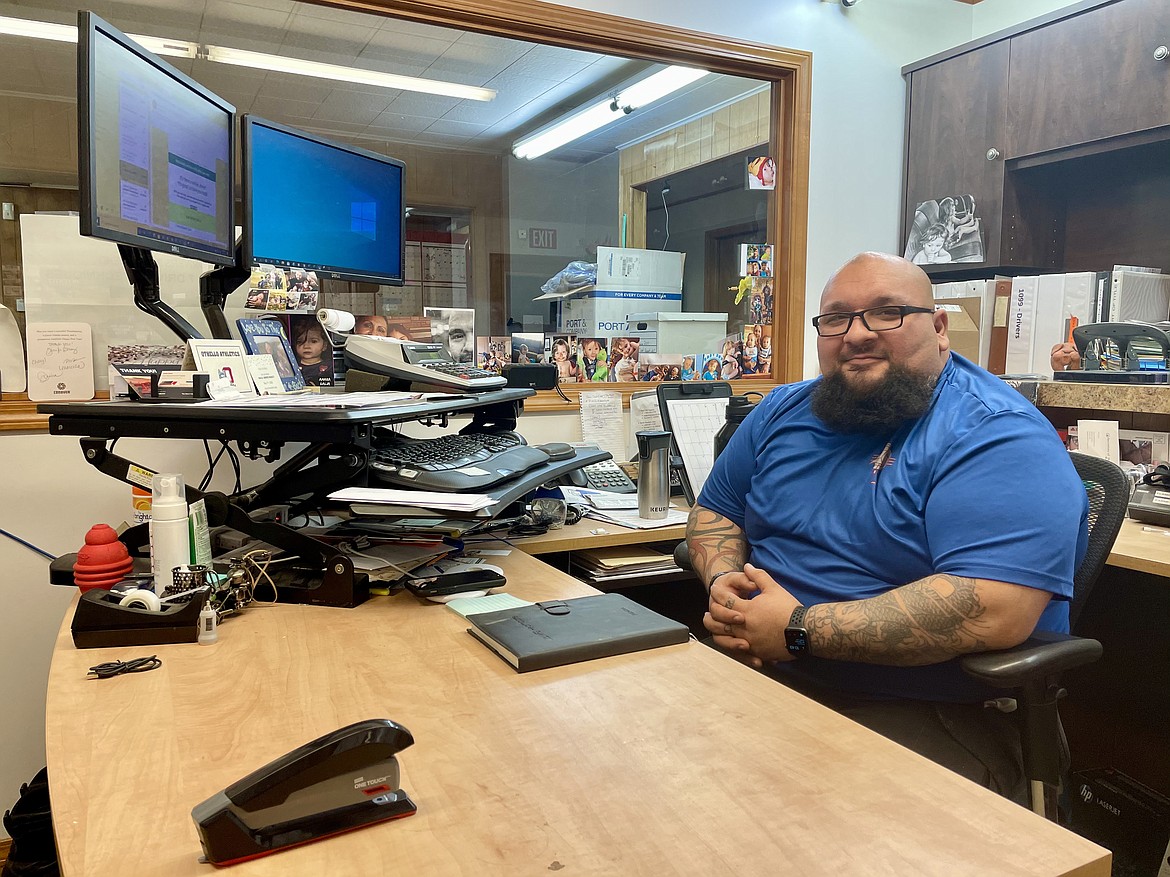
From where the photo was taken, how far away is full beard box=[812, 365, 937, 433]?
1.52 metres

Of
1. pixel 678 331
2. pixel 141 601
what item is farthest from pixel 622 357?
pixel 141 601

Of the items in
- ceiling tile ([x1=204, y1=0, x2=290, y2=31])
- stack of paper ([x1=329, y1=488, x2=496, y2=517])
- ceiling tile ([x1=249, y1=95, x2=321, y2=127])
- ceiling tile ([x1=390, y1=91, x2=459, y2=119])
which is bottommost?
stack of paper ([x1=329, y1=488, x2=496, y2=517])

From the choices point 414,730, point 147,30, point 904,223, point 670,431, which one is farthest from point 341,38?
point 414,730

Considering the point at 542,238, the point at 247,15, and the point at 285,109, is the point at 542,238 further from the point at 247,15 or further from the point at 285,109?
the point at 247,15

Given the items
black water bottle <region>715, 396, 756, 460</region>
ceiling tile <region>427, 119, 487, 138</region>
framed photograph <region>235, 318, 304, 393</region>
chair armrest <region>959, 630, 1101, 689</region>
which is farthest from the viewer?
ceiling tile <region>427, 119, 487, 138</region>

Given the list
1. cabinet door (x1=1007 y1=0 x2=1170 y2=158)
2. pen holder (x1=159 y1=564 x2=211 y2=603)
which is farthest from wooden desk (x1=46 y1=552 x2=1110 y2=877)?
cabinet door (x1=1007 y1=0 x2=1170 y2=158)

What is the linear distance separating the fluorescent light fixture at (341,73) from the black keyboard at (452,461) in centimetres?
148

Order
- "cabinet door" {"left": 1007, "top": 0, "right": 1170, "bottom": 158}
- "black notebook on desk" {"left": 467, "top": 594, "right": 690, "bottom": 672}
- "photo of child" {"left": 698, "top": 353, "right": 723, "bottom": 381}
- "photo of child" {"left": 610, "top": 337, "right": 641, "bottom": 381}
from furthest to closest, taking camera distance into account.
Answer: "photo of child" {"left": 698, "top": 353, "right": 723, "bottom": 381} < "photo of child" {"left": 610, "top": 337, "right": 641, "bottom": 381} < "cabinet door" {"left": 1007, "top": 0, "right": 1170, "bottom": 158} < "black notebook on desk" {"left": 467, "top": 594, "right": 690, "bottom": 672}

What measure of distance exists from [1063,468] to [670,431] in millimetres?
1147

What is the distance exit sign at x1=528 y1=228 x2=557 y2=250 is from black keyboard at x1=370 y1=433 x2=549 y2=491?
4.14ft

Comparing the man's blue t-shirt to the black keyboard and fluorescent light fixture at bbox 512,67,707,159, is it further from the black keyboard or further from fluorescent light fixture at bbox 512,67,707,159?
fluorescent light fixture at bbox 512,67,707,159

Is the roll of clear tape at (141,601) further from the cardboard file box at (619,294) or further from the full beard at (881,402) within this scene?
the cardboard file box at (619,294)

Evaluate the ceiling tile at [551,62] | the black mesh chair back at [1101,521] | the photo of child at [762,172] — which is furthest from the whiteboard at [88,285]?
the black mesh chair back at [1101,521]

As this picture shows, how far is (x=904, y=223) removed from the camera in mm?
3051
